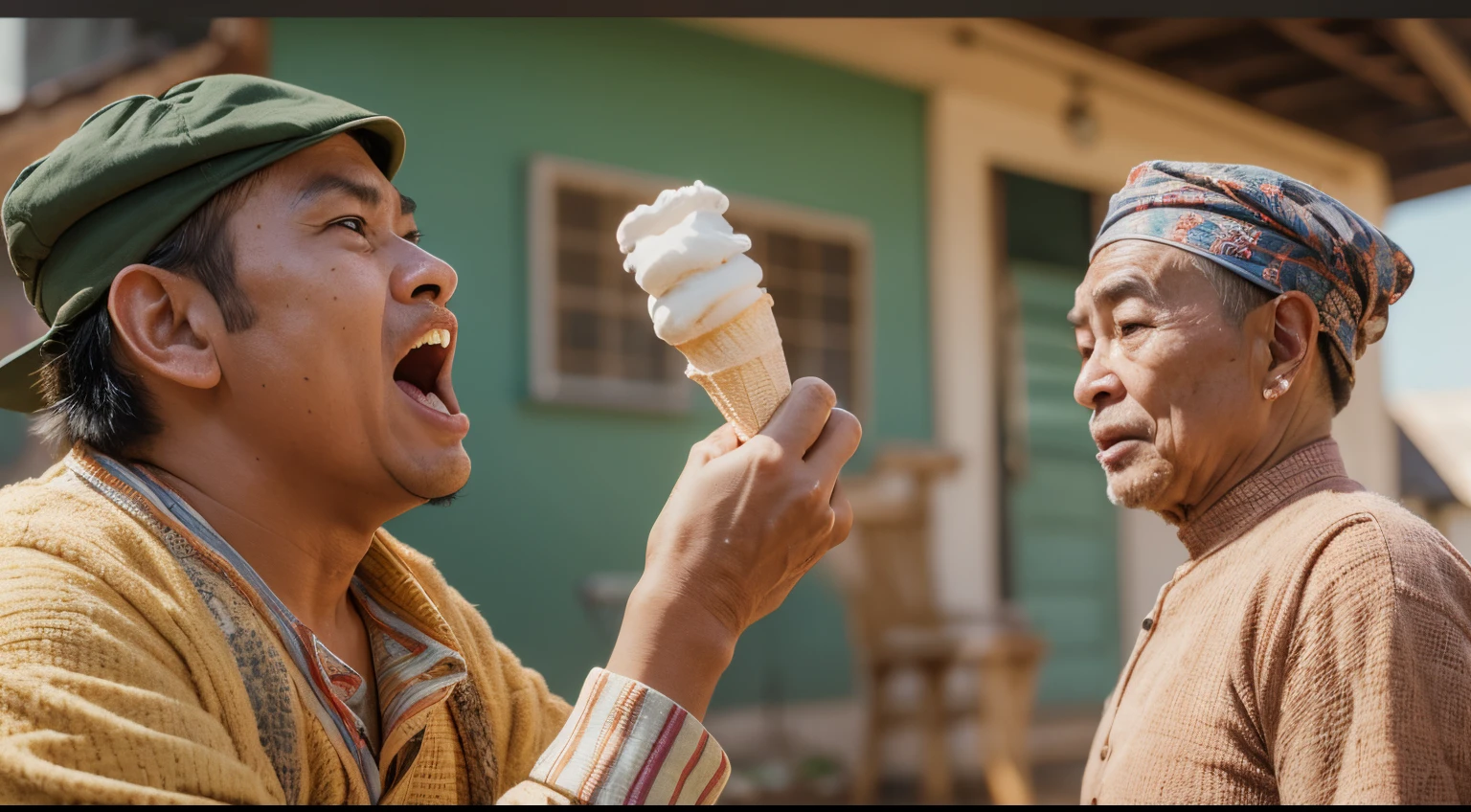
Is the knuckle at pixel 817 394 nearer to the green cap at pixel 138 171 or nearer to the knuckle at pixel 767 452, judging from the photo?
the knuckle at pixel 767 452

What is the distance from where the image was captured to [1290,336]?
5.55 ft

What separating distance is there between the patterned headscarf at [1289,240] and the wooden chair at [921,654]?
4.12 m

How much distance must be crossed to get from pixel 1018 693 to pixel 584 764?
4.99 m

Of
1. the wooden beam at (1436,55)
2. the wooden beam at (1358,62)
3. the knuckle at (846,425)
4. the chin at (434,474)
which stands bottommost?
the chin at (434,474)

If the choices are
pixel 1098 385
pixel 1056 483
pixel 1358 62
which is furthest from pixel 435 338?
pixel 1056 483

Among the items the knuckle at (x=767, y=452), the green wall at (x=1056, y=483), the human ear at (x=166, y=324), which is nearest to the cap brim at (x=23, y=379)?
the human ear at (x=166, y=324)

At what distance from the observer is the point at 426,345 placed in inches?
70.2

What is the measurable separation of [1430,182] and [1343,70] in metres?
2.22

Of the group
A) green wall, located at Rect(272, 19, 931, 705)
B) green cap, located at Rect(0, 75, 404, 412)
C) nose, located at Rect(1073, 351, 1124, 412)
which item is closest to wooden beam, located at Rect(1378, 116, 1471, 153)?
green wall, located at Rect(272, 19, 931, 705)

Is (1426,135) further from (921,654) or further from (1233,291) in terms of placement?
(1233,291)

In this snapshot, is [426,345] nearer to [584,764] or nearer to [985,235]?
[584,764]

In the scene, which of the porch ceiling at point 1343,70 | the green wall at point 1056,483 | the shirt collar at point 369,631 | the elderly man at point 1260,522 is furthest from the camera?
the green wall at point 1056,483

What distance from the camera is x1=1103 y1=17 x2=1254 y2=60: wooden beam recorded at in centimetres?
641

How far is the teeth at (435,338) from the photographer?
5.40ft
